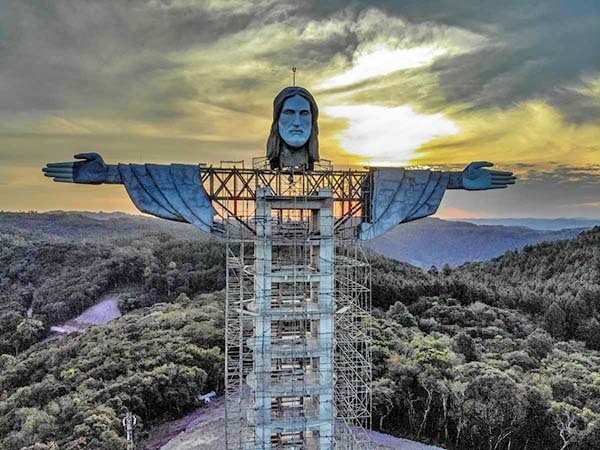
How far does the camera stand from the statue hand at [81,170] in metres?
14.1

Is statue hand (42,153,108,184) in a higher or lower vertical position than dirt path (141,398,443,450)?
higher

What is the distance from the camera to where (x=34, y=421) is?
72.2 feet

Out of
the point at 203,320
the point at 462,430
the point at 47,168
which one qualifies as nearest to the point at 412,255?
the point at 203,320

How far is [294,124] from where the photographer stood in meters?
15.4

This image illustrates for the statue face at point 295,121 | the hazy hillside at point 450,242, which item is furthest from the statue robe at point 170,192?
the hazy hillside at point 450,242

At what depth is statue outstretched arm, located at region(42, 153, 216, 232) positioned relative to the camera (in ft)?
46.6

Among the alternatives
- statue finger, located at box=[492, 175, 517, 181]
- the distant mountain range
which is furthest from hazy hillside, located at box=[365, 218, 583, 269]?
statue finger, located at box=[492, 175, 517, 181]

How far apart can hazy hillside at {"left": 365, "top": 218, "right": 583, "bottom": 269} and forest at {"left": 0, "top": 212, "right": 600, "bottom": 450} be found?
8.22 metres

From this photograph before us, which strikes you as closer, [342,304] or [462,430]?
[342,304]

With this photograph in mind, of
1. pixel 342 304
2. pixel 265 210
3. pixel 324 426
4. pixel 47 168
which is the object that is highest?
pixel 47 168

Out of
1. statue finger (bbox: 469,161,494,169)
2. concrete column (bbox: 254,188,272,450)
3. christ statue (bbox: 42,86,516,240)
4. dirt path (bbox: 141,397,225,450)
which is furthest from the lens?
dirt path (bbox: 141,397,225,450)

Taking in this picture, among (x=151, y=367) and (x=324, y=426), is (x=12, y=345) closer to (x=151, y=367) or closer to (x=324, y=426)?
(x=151, y=367)

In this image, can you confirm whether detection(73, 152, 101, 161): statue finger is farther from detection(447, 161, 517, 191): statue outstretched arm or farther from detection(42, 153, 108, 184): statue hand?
detection(447, 161, 517, 191): statue outstretched arm

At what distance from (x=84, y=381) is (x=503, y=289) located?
125ft
